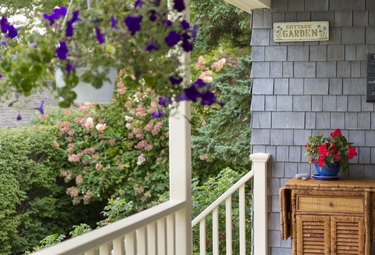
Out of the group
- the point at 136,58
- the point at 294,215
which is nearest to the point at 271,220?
the point at 294,215

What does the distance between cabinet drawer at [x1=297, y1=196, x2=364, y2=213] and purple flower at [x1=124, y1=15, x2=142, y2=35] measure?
385 cm

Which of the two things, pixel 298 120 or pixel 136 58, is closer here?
pixel 136 58

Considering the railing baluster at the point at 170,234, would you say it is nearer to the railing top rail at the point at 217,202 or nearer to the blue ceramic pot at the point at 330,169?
the railing top rail at the point at 217,202

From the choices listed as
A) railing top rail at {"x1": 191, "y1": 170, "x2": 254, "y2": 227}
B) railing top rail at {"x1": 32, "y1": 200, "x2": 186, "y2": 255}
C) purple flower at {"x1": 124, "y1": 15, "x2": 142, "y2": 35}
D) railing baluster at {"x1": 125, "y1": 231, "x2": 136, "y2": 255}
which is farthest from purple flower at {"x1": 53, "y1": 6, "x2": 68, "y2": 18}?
railing top rail at {"x1": 191, "y1": 170, "x2": 254, "y2": 227}

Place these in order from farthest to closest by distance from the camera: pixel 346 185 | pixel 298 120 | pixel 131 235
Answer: pixel 298 120 < pixel 346 185 < pixel 131 235

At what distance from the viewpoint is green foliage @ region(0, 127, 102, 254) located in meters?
8.18

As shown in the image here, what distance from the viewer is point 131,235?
3.40m

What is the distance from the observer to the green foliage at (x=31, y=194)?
8180 millimetres

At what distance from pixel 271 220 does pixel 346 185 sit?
2.87ft

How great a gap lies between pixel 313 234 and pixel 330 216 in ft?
0.60

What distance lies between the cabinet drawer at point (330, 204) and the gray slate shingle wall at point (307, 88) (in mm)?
469

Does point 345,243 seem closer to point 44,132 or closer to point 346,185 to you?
point 346,185

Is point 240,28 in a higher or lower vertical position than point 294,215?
higher

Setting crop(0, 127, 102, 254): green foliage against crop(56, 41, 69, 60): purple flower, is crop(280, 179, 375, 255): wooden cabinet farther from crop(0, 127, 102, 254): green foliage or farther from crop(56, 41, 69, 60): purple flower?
crop(56, 41, 69, 60): purple flower
